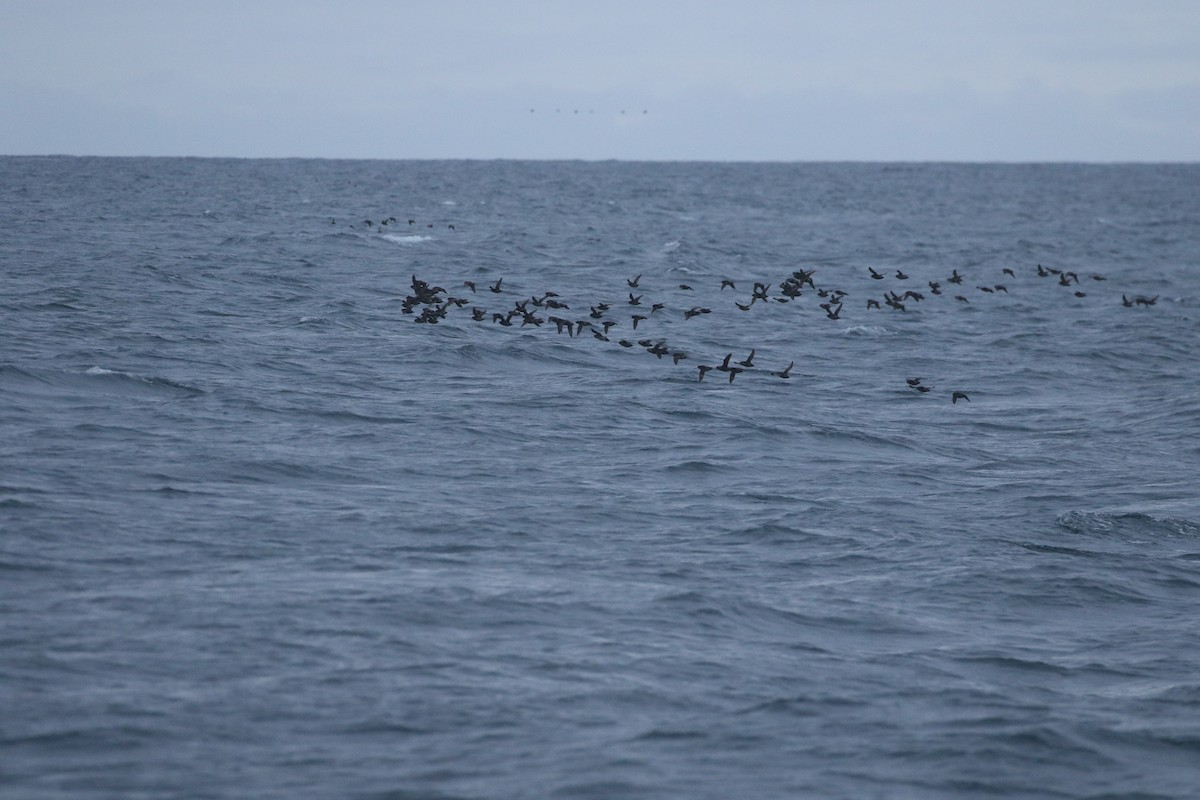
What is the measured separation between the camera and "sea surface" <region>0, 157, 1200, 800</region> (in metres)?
13.2

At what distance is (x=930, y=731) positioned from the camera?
46.2 ft

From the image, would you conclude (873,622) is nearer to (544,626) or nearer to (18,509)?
(544,626)

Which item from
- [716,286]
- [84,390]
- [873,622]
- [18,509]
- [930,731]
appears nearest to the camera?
[930,731]

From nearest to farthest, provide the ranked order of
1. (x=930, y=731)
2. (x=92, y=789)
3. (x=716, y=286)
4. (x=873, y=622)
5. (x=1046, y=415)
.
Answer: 1. (x=92, y=789)
2. (x=930, y=731)
3. (x=873, y=622)
4. (x=1046, y=415)
5. (x=716, y=286)

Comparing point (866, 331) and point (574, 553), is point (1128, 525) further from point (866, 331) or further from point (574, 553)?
point (866, 331)

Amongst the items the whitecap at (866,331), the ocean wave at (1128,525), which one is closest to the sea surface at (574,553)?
the ocean wave at (1128,525)

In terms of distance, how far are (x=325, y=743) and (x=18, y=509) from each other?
791 centimetres

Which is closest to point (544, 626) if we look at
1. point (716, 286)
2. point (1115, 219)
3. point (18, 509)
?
point (18, 509)

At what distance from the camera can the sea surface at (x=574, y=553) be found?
1323 cm

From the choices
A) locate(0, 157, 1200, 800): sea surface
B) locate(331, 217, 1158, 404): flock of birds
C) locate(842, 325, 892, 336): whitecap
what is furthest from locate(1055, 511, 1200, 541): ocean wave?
locate(842, 325, 892, 336): whitecap

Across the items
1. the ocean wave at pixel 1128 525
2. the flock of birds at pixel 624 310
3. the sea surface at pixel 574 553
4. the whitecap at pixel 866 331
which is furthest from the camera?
the whitecap at pixel 866 331

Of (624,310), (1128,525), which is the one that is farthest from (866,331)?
(1128,525)

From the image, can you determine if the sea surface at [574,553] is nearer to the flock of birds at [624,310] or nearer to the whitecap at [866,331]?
the whitecap at [866,331]

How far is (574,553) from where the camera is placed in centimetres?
1894
